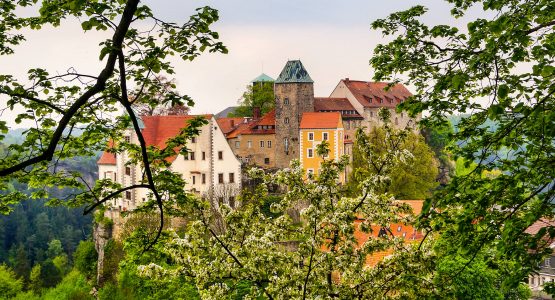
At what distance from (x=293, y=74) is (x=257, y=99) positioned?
12322mm

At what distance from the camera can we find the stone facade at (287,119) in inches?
2306

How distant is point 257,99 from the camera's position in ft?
234

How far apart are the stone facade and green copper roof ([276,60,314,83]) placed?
18.5 inches

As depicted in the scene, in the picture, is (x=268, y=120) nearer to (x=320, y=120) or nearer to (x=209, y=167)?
(x=320, y=120)

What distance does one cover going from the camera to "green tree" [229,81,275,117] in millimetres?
71062

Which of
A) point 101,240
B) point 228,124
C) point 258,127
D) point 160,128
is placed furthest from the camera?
point 228,124

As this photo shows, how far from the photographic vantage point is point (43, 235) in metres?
110

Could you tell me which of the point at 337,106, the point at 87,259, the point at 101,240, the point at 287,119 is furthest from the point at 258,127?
the point at 87,259

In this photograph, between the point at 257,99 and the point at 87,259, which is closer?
the point at 87,259

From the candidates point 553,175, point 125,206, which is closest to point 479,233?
point 553,175

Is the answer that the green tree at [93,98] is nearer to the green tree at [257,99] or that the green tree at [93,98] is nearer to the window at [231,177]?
the window at [231,177]

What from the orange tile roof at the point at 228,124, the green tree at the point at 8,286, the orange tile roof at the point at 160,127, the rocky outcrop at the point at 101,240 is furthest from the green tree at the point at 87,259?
the orange tile roof at the point at 228,124

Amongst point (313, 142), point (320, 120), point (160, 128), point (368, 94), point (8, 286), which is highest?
point (368, 94)

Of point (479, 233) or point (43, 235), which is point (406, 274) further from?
point (43, 235)
